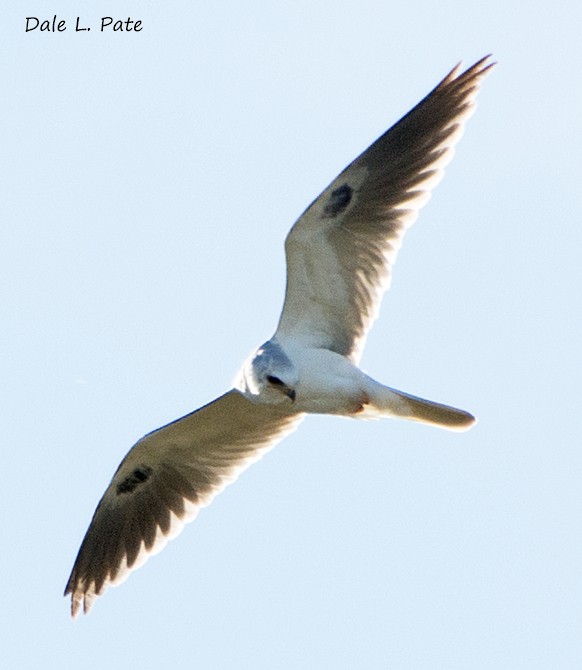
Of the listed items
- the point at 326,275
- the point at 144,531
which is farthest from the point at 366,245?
the point at 144,531

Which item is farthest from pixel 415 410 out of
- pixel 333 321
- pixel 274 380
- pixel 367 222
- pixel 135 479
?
pixel 135 479

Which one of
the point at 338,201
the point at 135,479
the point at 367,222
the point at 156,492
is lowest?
the point at 156,492

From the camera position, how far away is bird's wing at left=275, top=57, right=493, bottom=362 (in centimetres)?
866

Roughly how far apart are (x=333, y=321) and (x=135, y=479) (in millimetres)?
1991

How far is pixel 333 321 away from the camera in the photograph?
8.74 meters

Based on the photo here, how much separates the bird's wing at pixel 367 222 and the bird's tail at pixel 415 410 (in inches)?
19.8

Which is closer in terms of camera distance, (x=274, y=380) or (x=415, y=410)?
(x=274, y=380)

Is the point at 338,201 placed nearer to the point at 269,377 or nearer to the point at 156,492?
the point at 269,377

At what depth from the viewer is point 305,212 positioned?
8500 mm

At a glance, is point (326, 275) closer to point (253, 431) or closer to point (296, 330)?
point (296, 330)

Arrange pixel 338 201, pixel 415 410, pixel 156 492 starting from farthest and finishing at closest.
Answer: pixel 156 492 < pixel 338 201 < pixel 415 410

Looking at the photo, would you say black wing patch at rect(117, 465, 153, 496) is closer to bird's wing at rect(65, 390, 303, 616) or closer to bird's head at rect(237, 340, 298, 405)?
bird's wing at rect(65, 390, 303, 616)

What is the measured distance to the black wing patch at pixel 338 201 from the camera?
8602 millimetres

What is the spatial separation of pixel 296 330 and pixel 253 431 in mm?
1038
